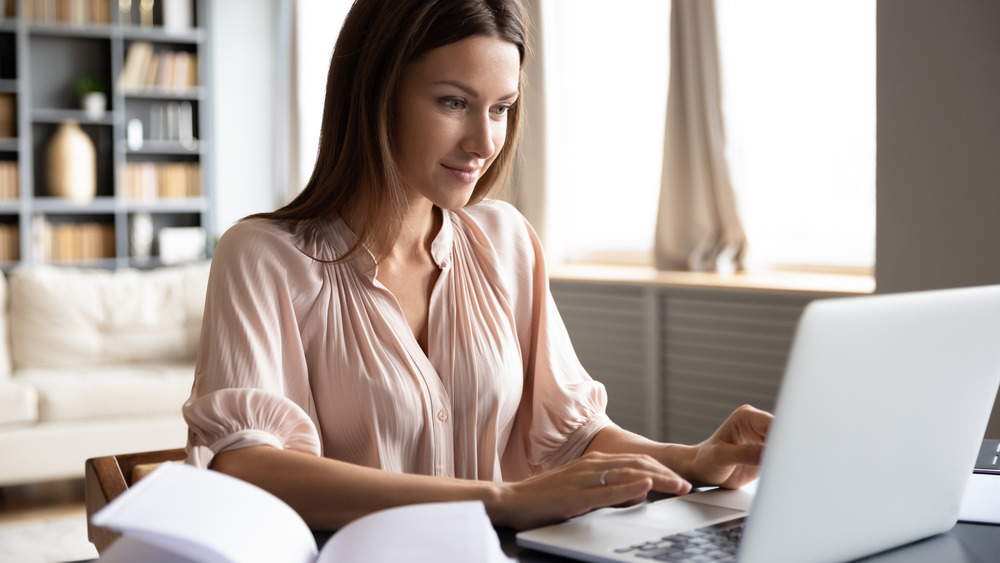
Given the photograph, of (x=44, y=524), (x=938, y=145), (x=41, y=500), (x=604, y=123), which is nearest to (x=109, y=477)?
(x=938, y=145)

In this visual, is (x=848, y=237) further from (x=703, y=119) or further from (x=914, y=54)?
(x=914, y=54)

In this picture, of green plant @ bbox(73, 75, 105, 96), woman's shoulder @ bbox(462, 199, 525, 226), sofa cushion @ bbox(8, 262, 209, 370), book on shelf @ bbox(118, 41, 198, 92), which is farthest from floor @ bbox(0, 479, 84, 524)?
book on shelf @ bbox(118, 41, 198, 92)

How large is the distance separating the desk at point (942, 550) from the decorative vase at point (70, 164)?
564 centimetres

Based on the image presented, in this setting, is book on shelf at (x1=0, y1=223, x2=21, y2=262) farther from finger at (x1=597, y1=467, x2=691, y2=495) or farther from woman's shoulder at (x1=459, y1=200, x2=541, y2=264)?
finger at (x1=597, y1=467, x2=691, y2=495)

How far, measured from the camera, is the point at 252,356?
3.70ft

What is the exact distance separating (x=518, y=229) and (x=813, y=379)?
88 cm

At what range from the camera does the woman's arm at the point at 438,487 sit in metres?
0.87

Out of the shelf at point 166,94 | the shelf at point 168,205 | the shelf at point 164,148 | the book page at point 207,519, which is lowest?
the book page at point 207,519

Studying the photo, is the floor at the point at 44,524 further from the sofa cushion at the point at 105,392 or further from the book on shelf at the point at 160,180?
the book on shelf at the point at 160,180

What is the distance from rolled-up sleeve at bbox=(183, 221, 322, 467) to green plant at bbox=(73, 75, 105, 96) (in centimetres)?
527

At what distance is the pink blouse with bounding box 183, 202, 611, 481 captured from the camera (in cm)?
112

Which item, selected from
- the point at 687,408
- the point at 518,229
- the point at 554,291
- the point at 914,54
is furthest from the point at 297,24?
the point at 518,229

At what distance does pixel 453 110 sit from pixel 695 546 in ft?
2.12

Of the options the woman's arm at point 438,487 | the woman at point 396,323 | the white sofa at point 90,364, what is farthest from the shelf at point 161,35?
the woman's arm at point 438,487
